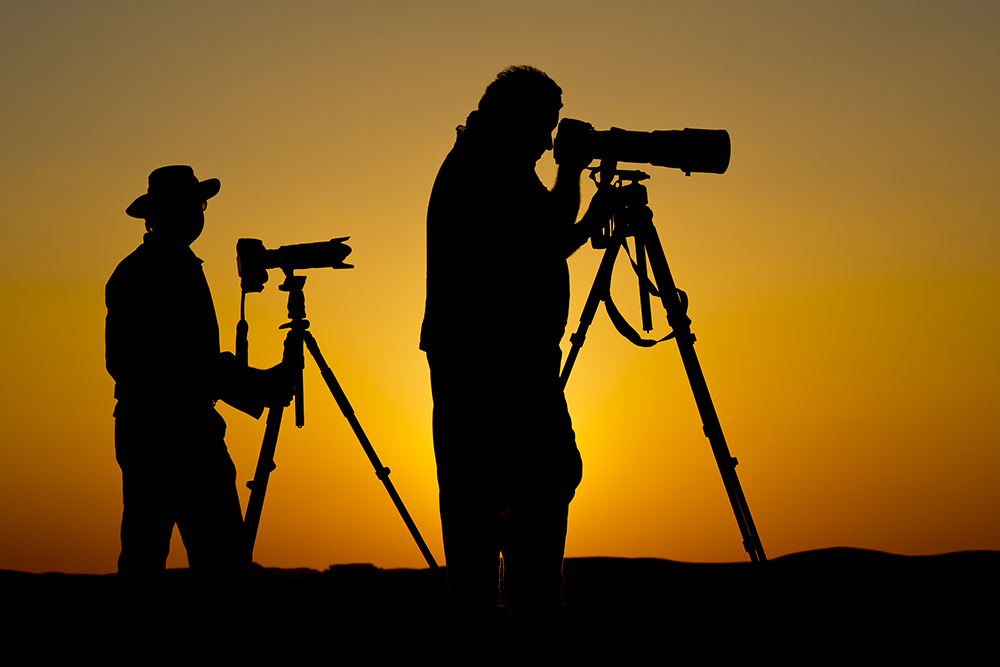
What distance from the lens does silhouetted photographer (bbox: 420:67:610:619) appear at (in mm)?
3131

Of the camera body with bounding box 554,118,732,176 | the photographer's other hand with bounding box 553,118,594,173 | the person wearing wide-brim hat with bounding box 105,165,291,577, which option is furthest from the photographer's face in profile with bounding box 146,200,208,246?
the camera body with bounding box 554,118,732,176

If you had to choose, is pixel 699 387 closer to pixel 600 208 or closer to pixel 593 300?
pixel 593 300

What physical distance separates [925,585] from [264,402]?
12.0 ft

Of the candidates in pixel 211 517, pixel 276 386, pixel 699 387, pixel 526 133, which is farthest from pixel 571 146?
pixel 211 517

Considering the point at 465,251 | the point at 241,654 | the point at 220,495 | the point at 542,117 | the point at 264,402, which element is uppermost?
the point at 542,117

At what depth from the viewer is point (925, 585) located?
13.1 ft

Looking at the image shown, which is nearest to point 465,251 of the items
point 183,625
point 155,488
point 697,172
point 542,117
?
point 542,117

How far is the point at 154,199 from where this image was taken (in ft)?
13.0

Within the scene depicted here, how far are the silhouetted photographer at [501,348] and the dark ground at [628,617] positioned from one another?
1.07 ft

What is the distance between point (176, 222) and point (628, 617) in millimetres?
3037

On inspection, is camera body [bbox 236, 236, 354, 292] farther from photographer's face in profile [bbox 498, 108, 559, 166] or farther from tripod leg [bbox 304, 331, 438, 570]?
photographer's face in profile [bbox 498, 108, 559, 166]

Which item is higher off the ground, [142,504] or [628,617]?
[142,504]

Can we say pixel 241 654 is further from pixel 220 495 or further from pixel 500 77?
pixel 500 77

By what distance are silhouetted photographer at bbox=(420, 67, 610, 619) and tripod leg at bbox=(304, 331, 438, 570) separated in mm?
1624
